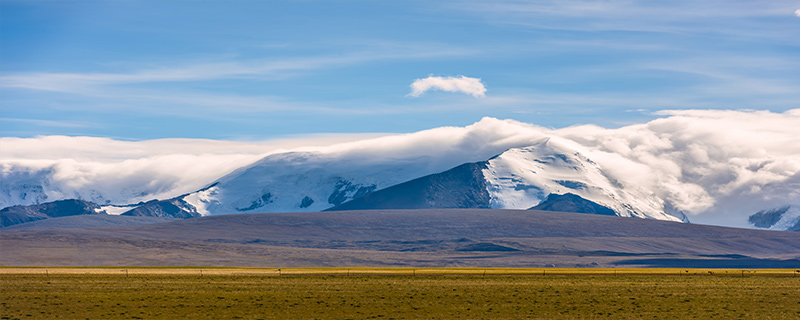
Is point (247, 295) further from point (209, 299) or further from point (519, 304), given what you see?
point (519, 304)

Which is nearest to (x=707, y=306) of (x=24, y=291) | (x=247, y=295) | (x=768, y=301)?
(x=768, y=301)

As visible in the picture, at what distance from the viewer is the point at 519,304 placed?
62.0 metres

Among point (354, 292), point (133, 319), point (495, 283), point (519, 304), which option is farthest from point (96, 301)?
point (495, 283)

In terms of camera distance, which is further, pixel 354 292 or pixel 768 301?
pixel 354 292

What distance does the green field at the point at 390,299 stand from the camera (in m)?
55.5

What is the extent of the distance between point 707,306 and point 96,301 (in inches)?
1588

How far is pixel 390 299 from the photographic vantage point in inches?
2606

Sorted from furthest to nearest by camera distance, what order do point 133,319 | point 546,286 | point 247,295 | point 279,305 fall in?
point 546,286
point 247,295
point 279,305
point 133,319

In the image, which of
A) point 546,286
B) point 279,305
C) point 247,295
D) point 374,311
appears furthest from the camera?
point 546,286

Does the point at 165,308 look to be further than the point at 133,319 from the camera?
Yes

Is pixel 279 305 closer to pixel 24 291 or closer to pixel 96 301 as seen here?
pixel 96 301

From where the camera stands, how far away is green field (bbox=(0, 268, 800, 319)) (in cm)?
5553

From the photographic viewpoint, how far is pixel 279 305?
61.2m

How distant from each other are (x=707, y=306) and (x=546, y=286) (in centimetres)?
2234
